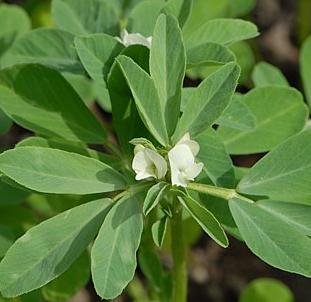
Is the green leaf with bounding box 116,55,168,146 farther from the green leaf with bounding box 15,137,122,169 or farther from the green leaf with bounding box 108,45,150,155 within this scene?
the green leaf with bounding box 15,137,122,169

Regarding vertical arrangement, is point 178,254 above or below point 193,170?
below

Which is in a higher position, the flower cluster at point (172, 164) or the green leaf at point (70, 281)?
the flower cluster at point (172, 164)

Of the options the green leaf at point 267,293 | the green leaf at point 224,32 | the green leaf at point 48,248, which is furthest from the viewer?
the green leaf at point 267,293

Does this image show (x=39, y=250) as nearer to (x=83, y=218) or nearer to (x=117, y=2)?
(x=83, y=218)

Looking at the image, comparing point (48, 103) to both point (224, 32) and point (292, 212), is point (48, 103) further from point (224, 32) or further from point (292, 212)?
point (292, 212)

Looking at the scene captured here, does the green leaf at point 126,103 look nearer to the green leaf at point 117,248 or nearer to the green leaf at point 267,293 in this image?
the green leaf at point 117,248

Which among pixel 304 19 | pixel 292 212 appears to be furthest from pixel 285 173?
pixel 304 19

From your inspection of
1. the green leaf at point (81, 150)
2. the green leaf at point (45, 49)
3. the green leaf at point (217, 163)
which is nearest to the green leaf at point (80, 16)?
the green leaf at point (45, 49)
